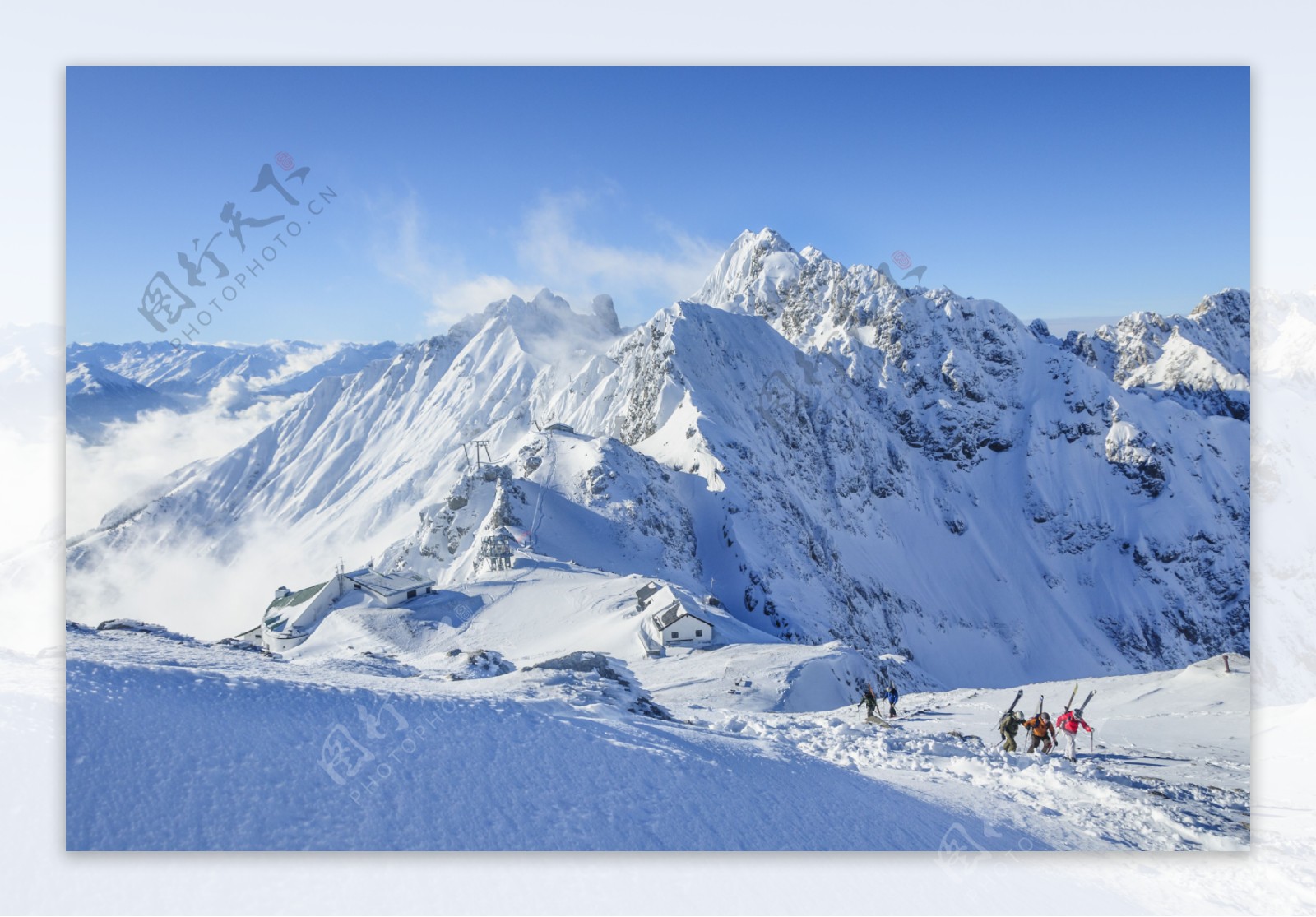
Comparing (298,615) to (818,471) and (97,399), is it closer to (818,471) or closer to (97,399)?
(97,399)

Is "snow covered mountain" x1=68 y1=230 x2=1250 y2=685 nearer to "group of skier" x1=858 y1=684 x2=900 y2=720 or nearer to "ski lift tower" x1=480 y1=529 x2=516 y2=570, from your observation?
"ski lift tower" x1=480 y1=529 x2=516 y2=570

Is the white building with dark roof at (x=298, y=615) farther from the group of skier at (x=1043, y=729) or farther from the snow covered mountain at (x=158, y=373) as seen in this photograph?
the group of skier at (x=1043, y=729)

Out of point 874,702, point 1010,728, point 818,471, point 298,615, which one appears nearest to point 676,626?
point 874,702

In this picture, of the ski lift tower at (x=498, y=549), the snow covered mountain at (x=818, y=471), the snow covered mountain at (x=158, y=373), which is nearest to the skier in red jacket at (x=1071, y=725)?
the snow covered mountain at (x=158, y=373)

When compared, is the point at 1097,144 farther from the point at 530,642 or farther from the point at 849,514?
the point at 849,514

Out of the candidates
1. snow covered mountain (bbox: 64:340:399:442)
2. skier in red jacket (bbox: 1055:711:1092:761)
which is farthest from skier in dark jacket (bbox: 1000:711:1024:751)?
snow covered mountain (bbox: 64:340:399:442)

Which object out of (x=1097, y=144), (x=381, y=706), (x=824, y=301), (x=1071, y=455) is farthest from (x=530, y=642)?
(x=1071, y=455)

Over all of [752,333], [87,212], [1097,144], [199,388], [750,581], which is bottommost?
[750,581]
